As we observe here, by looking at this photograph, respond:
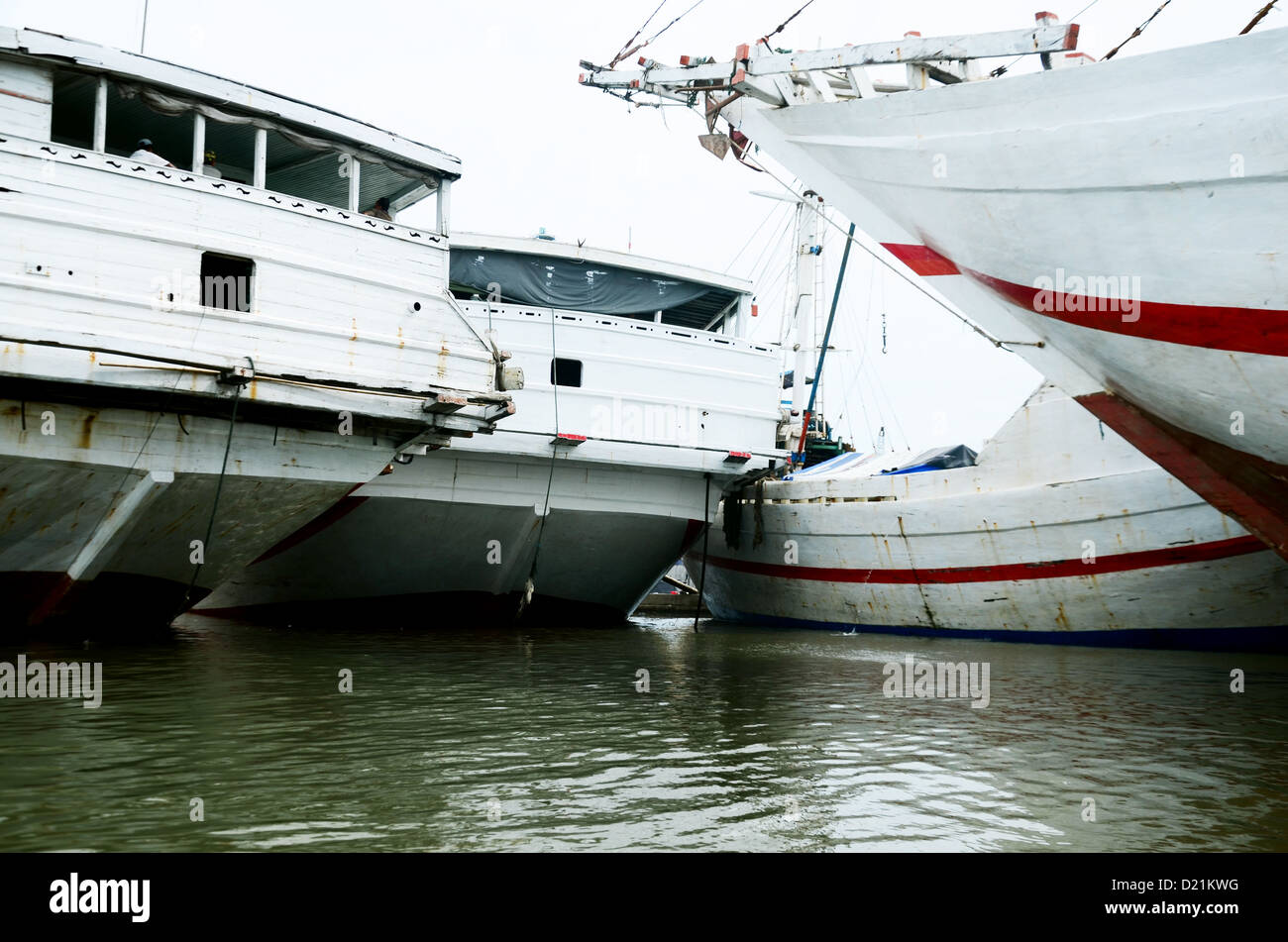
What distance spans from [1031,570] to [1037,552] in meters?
0.30

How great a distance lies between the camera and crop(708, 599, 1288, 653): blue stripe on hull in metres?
12.2

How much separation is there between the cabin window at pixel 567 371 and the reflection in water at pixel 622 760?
6597 mm

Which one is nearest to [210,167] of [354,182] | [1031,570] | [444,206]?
[354,182]

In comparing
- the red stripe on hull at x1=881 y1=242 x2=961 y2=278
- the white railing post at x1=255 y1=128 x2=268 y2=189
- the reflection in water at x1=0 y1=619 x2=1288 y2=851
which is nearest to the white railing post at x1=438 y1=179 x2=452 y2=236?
the white railing post at x1=255 y1=128 x2=268 y2=189

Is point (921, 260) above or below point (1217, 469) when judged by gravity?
above

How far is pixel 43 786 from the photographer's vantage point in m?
4.73

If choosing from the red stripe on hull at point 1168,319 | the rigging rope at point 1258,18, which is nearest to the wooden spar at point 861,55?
the rigging rope at point 1258,18

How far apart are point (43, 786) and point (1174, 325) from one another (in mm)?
8370

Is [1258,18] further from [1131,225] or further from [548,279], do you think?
[548,279]

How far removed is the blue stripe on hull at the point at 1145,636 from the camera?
40.1 ft

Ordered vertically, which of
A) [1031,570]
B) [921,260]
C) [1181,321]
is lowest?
[1031,570]

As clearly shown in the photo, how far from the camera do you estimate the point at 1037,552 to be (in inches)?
564
